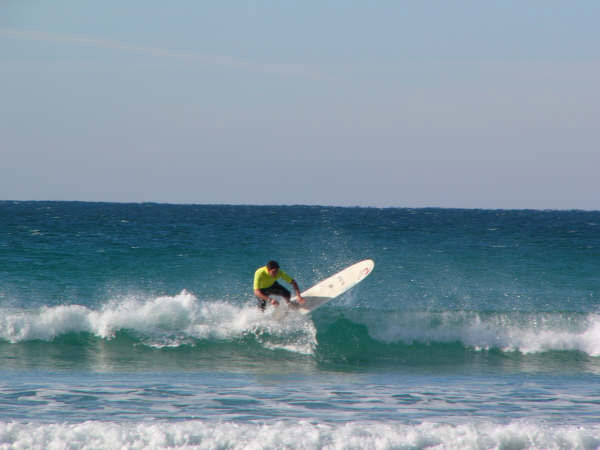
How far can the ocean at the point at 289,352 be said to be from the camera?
7980mm

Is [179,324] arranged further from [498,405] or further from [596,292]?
[596,292]

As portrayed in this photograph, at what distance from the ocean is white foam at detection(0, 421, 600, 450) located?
18 millimetres

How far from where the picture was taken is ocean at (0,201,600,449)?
7.98 metres

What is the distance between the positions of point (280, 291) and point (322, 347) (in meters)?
1.39

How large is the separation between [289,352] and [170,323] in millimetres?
2911

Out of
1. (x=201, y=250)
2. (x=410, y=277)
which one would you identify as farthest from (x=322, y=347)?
(x=201, y=250)

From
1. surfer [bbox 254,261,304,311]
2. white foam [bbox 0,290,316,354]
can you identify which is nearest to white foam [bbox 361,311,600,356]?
white foam [bbox 0,290,316,354]

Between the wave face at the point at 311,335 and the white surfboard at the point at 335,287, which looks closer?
the wave face at the point at 311,335

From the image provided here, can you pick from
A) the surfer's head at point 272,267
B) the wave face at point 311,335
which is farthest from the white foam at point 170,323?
the surfer's head at point 272,267

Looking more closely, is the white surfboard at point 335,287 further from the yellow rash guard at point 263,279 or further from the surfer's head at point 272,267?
the surfer's head at point 272,267

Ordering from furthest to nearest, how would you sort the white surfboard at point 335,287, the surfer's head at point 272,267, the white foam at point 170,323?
1. the white surfboard at point 335,287
2. the white foam at point 170,323
3. the surfer's head at point 272,267

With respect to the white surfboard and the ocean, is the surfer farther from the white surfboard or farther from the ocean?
the white surfboard

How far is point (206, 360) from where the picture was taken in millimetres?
13031

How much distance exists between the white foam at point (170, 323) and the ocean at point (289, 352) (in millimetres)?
39
